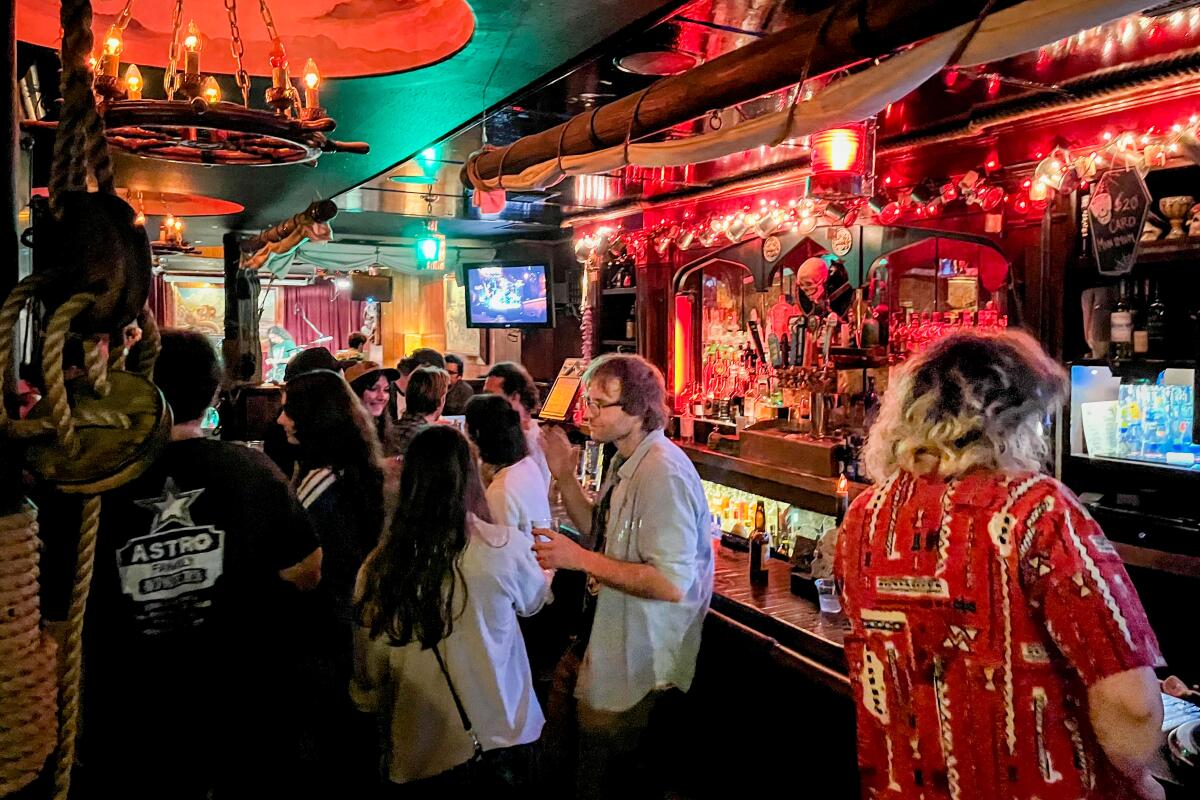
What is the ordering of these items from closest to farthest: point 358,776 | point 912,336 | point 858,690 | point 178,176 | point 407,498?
point 858,690, point 407,498, point 358,776, point 912,336, point 178,176

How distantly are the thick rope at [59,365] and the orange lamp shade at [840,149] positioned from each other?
4.16 metres

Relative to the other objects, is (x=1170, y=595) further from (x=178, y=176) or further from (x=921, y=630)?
(x=178, y=176)

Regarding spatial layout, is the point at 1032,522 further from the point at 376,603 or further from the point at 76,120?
the point at 376,603

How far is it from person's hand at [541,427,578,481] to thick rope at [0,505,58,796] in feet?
8.65

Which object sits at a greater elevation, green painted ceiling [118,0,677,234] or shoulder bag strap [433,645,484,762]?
green painted ceiling [118,0,677,234]

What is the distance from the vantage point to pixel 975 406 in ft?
5.56

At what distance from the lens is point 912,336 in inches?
207

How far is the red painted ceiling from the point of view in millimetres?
3688

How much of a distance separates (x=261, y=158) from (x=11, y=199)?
8.17 ft

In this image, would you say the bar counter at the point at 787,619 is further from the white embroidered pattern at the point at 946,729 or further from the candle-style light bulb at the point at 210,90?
the candle-style light bulb at the point at 210,90

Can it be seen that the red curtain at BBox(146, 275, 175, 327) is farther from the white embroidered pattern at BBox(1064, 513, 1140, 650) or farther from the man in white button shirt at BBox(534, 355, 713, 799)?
the white embroidered pattern at BBox(1064, 513, 1140, 650)

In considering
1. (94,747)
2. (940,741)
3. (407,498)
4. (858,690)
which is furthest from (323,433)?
(940,741)

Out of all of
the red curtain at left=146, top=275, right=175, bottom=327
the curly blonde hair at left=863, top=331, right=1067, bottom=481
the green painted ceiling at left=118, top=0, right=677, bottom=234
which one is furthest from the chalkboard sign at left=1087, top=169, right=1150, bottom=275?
the red curtain at left=146, top=275, right=175, bottom=327

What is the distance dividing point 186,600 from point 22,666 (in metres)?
1.26
